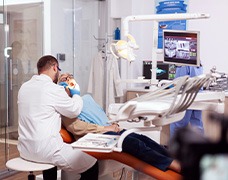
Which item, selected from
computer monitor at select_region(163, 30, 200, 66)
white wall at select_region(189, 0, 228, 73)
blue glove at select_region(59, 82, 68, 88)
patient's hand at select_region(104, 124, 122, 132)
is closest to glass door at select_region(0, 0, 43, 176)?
blue glove at select_region(59, 82, 68, 88)

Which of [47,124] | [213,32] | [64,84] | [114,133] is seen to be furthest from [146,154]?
[213,32]

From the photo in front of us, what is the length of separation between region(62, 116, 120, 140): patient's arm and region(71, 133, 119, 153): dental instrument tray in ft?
1.02

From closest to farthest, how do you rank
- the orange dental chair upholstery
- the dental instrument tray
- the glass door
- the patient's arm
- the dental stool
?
the dental instrument tray, the orange dental chair upholstery, the dental stool, the patient's arm, the glass door

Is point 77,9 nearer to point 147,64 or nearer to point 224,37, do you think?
point 147,64

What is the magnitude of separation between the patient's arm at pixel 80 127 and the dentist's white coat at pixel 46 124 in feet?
0.32

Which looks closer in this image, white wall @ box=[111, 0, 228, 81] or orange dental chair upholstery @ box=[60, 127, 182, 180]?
orange dental chair upholstery @ box=[60, 127, 182, 180]

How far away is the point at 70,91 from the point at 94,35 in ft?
9.75

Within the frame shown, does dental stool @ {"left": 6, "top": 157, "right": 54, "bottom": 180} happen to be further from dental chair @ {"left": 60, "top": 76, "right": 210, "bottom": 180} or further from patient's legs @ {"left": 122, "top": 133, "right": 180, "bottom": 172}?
dental chair @ {"left": 60, "top": 76, "right": 210, "bottom": 180}

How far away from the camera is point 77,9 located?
200 inches

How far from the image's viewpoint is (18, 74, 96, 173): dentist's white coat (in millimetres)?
2307

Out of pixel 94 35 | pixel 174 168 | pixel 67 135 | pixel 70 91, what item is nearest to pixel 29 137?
pixel 67 135

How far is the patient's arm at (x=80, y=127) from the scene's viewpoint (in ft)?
8.14

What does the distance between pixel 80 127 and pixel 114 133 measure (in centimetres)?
25

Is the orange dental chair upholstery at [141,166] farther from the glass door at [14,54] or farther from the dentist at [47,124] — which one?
the glass door at [14,54]
